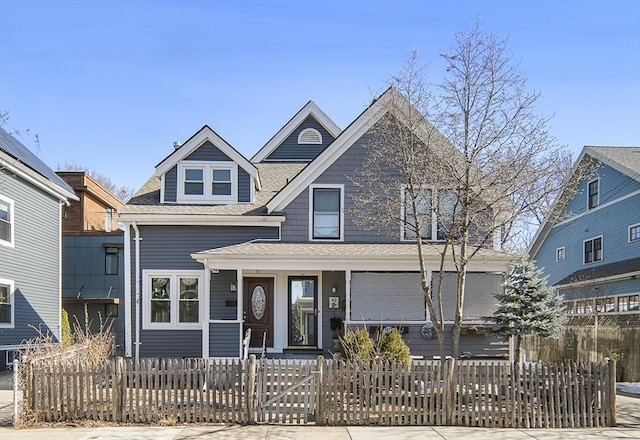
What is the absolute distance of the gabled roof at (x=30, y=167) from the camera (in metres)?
16.7

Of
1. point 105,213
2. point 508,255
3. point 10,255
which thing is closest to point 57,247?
point 10,255

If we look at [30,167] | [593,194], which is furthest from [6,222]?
[593,194]

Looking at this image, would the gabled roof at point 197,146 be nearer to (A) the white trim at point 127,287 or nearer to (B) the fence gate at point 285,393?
(A) the white trim at point 127,287

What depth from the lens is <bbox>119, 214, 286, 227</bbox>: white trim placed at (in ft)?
52.5

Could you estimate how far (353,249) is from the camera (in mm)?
15461

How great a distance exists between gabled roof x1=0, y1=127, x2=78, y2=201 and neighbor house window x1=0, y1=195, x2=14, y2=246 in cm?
102

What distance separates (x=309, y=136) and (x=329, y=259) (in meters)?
6.84

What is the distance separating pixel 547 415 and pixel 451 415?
1.61 m

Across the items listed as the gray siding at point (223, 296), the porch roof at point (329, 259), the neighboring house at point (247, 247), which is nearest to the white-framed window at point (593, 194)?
the neighboring house at point (247, 247)

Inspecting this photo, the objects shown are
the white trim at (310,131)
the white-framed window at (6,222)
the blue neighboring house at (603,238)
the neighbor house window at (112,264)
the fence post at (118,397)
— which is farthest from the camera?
the neighbor house window at (112,264)

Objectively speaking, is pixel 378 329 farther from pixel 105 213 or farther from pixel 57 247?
pixel 105 213

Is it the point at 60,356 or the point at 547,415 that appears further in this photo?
the point at 60,356

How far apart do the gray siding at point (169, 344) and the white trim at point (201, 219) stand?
3.09 meters

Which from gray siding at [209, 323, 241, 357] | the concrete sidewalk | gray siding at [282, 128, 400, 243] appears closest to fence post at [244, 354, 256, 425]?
the concrete sidewalk
